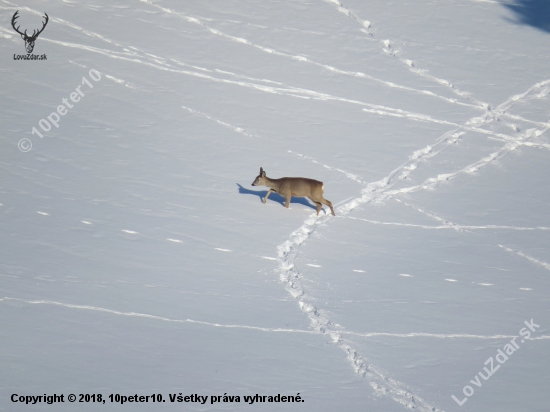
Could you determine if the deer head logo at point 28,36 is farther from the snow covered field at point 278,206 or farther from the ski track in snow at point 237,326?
the ski track in snow at point 237,326

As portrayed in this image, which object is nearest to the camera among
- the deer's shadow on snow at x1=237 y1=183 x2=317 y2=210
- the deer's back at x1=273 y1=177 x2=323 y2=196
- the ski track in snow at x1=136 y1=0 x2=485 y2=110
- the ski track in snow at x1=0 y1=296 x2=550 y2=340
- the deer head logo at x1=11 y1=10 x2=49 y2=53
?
the ski track in snow at x1=0 y1=296 x2=550 y2=340

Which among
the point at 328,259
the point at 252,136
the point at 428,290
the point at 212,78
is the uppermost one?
the point at 212,78

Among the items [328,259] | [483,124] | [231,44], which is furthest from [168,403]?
[231,44]

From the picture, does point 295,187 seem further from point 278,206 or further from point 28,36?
point 28,36

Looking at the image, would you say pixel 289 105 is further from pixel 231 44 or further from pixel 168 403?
pixel 168 403
